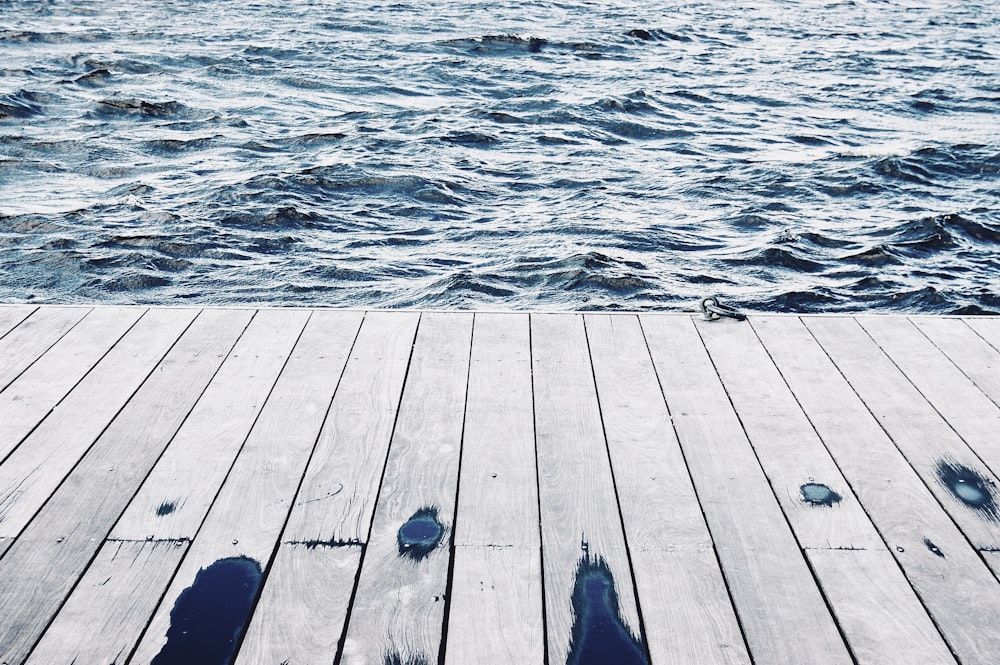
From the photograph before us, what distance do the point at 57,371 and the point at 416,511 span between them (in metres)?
1.21

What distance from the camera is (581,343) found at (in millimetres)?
2873

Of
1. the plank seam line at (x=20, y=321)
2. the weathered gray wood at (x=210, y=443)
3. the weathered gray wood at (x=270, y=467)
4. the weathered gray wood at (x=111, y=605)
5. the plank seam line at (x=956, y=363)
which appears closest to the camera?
the weathered gray wood at (x=111, y=605)

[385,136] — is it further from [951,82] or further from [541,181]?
[951,82]

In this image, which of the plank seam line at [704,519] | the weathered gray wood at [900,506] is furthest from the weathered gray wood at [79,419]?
the weathered gray wood at [900,506]

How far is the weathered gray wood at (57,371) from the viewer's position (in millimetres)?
2357

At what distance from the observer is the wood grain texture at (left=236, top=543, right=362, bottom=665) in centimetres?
162

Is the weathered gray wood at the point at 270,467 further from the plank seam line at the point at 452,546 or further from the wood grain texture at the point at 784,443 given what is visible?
the wood grain texture at the point at 784,443

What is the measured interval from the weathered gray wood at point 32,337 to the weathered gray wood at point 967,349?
2.55 meters

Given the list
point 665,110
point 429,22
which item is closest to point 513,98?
point 665,110

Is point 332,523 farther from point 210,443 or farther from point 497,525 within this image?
point 210,443

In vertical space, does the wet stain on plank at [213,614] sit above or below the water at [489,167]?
above

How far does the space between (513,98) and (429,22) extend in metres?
4.77

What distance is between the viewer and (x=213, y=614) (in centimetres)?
170

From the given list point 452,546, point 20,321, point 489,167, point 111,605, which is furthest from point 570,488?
point 489,167
